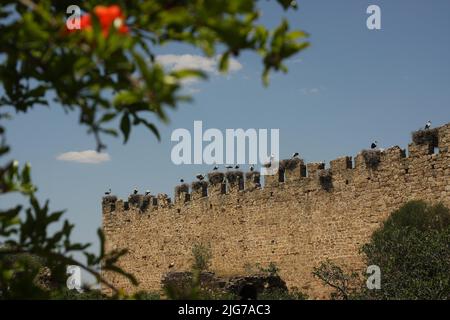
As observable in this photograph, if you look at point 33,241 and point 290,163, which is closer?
point 33,241

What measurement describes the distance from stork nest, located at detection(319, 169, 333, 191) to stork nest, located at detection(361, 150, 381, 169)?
145 cm

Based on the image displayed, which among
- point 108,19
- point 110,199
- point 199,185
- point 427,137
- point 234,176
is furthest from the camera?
point 110,199

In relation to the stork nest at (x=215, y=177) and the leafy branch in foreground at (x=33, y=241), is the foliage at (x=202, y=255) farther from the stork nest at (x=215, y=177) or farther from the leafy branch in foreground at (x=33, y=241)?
the leafy branch in foreground at (x=33, y=241)

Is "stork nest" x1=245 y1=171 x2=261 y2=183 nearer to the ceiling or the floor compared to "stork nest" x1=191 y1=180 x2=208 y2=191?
nearer to the ceiling

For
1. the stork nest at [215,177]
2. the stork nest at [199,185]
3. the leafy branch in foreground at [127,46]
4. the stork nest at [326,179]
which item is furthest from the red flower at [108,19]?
the stork nest at [199,185]

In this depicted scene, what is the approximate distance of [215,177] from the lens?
993 inches

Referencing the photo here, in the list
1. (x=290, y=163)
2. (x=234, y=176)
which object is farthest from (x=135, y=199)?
(x=290, y=163)

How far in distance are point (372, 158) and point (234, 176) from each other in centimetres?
612

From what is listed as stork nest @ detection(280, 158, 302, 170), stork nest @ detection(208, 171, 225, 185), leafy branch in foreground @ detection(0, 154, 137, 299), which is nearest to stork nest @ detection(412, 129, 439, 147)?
stork nest @ detection(280, 158, 302, 170)

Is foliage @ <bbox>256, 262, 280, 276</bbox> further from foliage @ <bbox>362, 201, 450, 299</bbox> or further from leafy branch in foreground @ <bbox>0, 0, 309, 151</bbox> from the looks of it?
leafy branch in foreground @ <bbox>0, 0, 309, 151</bbox>

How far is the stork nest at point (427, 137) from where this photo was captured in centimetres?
1795

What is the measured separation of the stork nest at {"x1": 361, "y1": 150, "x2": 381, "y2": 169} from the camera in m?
19.5

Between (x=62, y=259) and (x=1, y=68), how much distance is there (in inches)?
39.6

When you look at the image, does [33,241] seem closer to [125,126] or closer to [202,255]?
[125,126]
